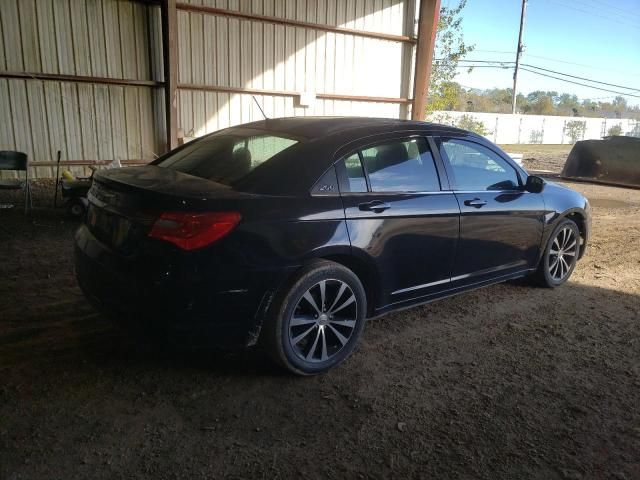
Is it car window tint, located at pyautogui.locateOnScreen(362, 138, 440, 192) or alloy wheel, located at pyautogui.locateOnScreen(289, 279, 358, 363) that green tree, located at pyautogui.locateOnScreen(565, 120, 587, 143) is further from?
alloy wheel, located at pyautogui.locateOnScreen(289, 279, 358, 363)

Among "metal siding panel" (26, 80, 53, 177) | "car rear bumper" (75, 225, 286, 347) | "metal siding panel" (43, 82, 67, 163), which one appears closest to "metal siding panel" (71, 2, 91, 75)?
"metal siding panel" (43, 82, 67, 163)

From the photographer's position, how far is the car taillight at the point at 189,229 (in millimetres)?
2627

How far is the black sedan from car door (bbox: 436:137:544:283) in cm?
1

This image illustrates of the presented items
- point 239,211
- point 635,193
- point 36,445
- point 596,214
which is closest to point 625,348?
point 239,211

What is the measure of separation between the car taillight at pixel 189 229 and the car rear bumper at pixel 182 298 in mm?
108

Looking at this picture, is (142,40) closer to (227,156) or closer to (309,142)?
(227,156)

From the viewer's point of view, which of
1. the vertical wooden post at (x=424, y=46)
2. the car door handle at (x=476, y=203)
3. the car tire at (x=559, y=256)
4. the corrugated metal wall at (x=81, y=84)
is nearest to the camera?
the car door handle at (x=476, y=203)

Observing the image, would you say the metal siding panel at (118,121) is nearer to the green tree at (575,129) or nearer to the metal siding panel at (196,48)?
the metal siding panel at (196,48)

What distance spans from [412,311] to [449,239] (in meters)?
0.83

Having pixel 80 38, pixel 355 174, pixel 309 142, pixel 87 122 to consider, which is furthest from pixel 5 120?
pixel 355 174

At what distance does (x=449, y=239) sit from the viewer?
3.73 m

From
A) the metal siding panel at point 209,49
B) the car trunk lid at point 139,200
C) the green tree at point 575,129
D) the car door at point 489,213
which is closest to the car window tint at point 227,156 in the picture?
the car trunk lid at point 139,200

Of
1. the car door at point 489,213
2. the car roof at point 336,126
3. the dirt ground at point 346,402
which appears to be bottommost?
the dirt ground at point 346,402

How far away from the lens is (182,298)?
265cm
